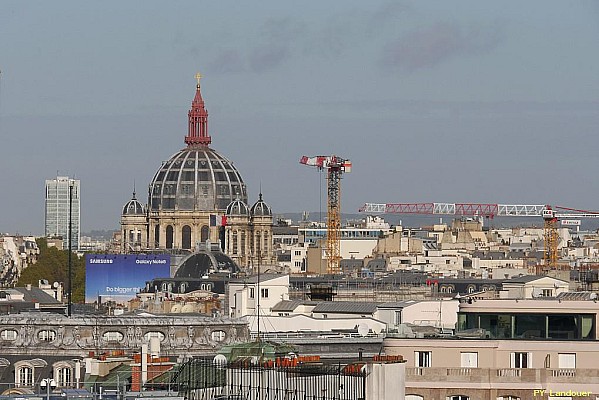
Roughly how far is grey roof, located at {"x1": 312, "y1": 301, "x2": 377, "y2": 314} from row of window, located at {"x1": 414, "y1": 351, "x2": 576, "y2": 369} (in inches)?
1793

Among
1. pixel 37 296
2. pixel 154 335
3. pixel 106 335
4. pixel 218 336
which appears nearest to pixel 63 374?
pixel 154 335

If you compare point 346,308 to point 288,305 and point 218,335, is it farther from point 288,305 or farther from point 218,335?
point 218,335

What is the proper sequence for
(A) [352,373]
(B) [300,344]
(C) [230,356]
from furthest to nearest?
(B) [300,344] < (C) [230,356] < (A) [352,373]

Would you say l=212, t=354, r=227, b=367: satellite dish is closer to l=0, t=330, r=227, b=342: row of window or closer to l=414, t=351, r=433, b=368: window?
l=414, t=351, r=433, b=368: window

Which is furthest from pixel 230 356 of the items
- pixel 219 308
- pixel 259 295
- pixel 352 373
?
pixel 219 308

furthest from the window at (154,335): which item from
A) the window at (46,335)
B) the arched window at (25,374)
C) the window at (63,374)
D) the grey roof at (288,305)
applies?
the grey roof at (288,305)

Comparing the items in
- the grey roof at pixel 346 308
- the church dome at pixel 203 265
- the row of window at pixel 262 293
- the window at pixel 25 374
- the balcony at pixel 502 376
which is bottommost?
the window at pixel 25 374

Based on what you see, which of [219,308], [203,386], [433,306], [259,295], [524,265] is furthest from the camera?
[524,265]

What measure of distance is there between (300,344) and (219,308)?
176 ft

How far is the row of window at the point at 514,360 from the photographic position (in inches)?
1660

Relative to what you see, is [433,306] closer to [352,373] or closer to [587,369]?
[587,369]

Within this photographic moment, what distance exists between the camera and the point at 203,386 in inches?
1510

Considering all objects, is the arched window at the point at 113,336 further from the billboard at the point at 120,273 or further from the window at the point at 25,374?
the billboard at the point at 120,273

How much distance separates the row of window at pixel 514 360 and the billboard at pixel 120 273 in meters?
124
